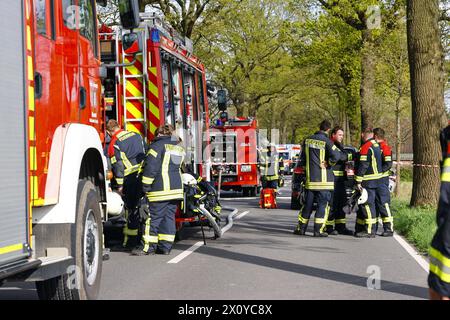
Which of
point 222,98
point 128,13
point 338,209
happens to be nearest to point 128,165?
point 338,209

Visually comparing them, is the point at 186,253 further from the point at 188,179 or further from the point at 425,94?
the point at 425,94

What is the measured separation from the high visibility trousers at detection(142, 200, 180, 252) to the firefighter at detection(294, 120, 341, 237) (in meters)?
3.48

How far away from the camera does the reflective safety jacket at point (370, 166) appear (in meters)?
14.1

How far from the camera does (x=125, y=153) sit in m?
11.8

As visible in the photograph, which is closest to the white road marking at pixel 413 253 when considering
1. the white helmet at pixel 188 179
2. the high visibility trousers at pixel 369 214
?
the high visibility trousers at pixel 369 214

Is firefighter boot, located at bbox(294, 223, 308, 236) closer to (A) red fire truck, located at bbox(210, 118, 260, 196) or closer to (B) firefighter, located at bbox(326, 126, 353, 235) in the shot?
(B) firefighter, located at bbox(326, 126, 353, 235)

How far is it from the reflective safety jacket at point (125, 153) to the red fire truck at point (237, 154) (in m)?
14.8

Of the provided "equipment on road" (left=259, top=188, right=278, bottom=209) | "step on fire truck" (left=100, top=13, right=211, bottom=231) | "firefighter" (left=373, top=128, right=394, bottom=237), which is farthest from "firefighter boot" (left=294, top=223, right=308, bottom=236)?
"equipment on road" (left=259, top=188, right=278, bottom=209)

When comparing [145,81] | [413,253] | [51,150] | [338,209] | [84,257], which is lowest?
[413,253]

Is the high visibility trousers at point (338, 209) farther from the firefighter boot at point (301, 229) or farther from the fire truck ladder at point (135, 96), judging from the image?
the fire truck ladder at point (135, 96)

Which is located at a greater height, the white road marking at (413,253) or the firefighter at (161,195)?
the firefighter at (161,195)

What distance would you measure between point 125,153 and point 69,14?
487 centimetres

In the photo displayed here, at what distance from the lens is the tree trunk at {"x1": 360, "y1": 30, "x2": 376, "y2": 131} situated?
27.4 meters
